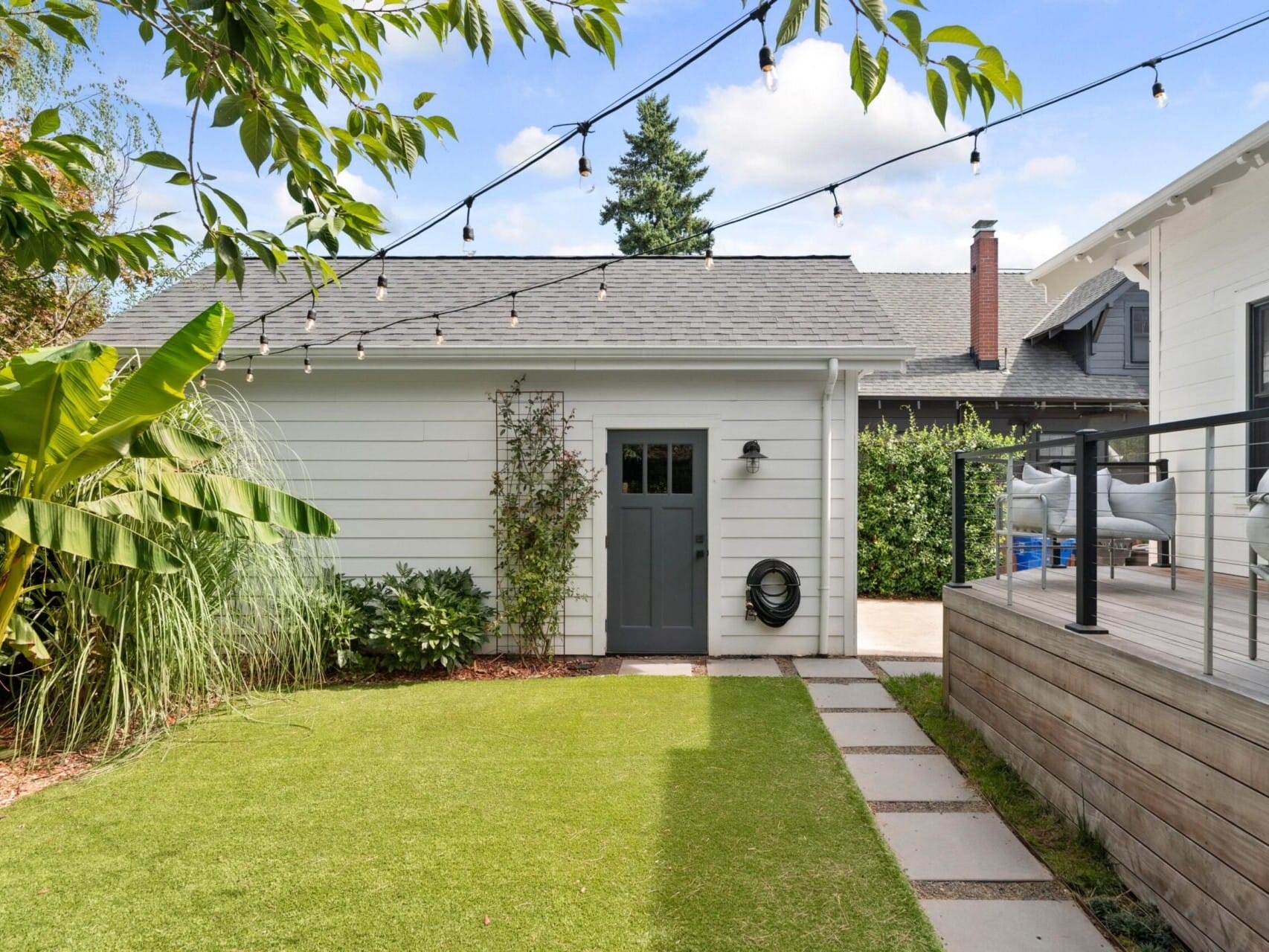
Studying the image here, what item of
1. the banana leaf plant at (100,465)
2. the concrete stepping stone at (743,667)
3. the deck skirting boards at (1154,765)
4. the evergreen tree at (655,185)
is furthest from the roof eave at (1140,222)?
the evergreen tree at (655,185)

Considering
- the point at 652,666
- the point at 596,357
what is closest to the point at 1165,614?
the point at 652,666

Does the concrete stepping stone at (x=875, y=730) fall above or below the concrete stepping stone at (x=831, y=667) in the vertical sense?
below

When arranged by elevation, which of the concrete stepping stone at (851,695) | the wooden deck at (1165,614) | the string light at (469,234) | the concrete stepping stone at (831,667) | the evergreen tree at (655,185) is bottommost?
the concrete stepping stone at (851,695)

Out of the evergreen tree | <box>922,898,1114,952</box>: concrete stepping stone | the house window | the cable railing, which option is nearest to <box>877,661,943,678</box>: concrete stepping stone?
the cable railing

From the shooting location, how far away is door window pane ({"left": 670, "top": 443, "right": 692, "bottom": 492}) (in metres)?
7.10

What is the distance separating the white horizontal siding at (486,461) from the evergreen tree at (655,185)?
66.8ft

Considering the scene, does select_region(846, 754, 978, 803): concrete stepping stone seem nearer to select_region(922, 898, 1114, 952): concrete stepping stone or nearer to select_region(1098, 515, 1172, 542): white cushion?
select_region(922, 898, 1114, 952): concrete stepping stone

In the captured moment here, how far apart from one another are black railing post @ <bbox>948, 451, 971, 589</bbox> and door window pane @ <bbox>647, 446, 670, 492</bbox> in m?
2.70

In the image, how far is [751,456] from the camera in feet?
22.6

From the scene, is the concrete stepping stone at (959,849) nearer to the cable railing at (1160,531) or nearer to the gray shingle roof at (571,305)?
the cable railing at (1160,531)

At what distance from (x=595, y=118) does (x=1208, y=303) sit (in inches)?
206

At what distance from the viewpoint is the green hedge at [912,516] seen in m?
10.1

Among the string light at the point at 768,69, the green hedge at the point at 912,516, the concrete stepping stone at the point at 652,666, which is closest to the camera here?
the string light at the point at 768,69

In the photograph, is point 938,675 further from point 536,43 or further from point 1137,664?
point 536,43
